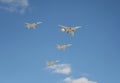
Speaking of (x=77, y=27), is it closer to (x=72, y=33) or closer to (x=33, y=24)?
(x=72, y=33)

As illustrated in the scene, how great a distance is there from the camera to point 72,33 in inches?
6609

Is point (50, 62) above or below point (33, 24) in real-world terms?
below

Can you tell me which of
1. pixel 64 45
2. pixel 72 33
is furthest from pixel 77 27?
→ pixel 64 45

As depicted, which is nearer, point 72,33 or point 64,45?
point 72,33

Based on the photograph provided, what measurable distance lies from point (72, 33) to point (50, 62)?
17.4 metres

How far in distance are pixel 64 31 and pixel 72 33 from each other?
3.53 m

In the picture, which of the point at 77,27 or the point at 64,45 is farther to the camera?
the point at 64,45

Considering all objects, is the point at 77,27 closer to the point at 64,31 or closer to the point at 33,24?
the point at 64,31

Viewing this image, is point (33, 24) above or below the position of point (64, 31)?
above

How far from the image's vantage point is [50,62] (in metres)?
175

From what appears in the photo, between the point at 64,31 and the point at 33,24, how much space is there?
16.5 metres

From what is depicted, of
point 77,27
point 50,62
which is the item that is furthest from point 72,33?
point 50,62

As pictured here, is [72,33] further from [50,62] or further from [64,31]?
[50,62]

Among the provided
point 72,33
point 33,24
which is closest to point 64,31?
point 72,33
